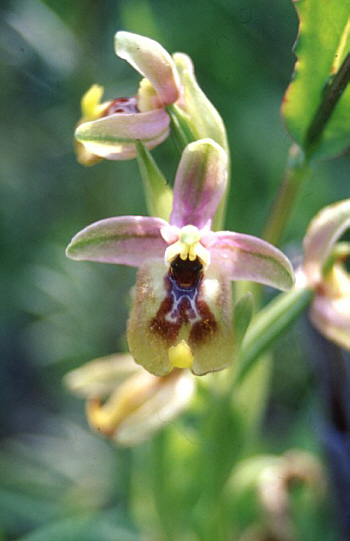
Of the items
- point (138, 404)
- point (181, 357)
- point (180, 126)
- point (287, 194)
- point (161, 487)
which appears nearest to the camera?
point (181, 357)

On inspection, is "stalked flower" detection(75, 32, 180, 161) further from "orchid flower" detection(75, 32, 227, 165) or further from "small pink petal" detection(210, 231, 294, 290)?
"small pink petal" detection(210, 231, 294, 290)

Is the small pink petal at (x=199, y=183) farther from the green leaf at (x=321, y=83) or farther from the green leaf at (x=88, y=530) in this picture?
the green leaf at (x=88, y=530)

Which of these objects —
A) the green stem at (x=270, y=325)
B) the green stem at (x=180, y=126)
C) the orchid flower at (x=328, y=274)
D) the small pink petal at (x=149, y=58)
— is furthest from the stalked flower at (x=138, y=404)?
the small pink petal at (x=149, y=58)

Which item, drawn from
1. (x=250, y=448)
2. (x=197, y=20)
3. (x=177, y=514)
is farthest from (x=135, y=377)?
(x=197, y=20)

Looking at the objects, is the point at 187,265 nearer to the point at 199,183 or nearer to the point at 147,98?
the point at 199,183

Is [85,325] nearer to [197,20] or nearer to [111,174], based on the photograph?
[111,174]

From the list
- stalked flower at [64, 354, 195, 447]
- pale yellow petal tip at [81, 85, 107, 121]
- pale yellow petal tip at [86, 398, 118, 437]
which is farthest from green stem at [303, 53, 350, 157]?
pale yellow petal tip at [86, 398, 118, 437]

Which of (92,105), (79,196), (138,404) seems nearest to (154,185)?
(92,105)
